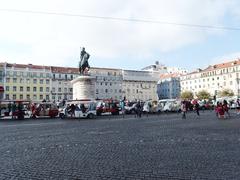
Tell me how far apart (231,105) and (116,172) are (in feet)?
192

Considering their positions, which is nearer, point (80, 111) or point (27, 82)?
point (80, 111)

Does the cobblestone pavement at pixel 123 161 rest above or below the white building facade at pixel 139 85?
below

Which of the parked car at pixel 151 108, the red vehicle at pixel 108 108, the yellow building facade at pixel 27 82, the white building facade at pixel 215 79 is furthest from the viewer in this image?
the white building facade at pixel 215 79

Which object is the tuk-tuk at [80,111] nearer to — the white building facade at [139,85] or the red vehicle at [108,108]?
the red vehicle at [108,108]

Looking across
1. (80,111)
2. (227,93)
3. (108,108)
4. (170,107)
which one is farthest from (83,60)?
(227,93)

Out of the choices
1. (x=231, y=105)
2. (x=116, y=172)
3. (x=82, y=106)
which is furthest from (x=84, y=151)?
(x=231, y=105)

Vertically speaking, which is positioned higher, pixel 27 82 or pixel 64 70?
pixel 64 70

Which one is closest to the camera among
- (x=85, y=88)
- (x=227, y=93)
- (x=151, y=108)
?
(x=85, y=88)

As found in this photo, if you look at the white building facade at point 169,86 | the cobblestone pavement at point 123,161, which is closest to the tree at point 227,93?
the white building facade at point 169,86

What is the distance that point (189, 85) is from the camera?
13975cm

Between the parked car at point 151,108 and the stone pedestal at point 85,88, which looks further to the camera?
the parked car at point 151,108

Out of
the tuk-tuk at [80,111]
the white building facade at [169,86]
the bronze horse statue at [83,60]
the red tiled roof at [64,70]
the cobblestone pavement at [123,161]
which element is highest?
the red tiled roof at [64,70]

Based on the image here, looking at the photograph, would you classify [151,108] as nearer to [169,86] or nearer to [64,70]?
[64,70]

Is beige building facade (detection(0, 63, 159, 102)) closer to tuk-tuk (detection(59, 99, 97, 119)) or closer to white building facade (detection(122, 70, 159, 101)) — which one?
white building facade (detection(122, 70, 159, 101))
